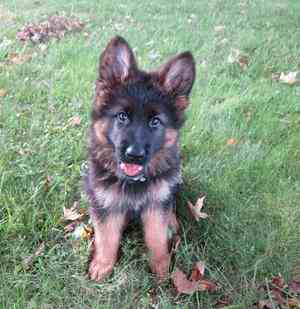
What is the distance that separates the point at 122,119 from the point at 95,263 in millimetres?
1015

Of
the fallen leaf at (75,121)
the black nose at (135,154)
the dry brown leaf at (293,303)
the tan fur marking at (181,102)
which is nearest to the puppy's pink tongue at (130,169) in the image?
the black nose at (135,154)

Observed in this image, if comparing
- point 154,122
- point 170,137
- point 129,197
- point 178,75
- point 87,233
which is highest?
point 178,75

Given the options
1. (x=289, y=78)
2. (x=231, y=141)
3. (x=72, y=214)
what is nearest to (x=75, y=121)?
(x=72, y=214)

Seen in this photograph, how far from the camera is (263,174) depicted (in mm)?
4266

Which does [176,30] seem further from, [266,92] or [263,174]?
[263,174]

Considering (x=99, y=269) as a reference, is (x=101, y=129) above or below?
above

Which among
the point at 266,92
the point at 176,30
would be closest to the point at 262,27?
the point at 176,30

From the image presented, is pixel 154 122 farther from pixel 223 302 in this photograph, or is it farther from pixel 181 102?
pixel 223 302

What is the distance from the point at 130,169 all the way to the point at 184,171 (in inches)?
48.7

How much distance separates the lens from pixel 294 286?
3.19m

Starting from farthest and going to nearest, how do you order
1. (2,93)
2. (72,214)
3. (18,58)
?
(18,58) < (2,93) < (72,214)

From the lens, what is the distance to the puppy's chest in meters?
3.19

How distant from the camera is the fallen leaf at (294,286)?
10.3 feet

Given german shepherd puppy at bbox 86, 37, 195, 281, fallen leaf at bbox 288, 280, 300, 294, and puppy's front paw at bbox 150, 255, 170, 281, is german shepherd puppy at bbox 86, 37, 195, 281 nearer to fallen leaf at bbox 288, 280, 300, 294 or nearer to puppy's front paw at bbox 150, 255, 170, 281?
puppy's front paw at bbox 150, 255, 170, 281
